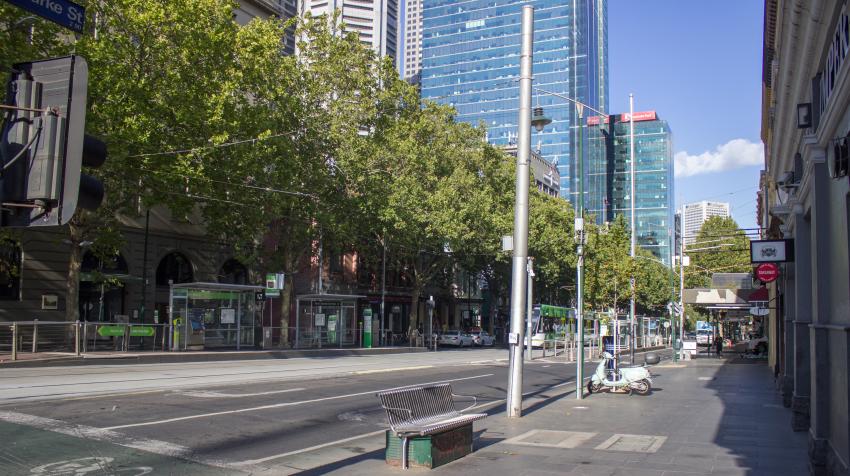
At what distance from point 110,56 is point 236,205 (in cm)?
1100

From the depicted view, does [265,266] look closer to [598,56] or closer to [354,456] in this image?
[354,456]

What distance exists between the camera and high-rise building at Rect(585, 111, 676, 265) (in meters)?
112

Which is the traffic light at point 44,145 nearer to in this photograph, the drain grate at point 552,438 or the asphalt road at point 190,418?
the asphalt road at point 190,418

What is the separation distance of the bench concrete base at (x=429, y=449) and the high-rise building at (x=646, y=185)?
4072 inches

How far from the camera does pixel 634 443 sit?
11273 millimetres

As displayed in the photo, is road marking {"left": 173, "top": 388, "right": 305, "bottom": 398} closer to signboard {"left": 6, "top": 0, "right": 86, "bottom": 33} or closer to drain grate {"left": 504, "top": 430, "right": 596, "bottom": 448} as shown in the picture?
drain grate {"left": 504, "top": 430, "right": 596, "bottom": 448}

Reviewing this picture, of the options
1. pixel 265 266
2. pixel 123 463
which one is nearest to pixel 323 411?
pixel 123 463

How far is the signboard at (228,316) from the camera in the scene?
3300cm

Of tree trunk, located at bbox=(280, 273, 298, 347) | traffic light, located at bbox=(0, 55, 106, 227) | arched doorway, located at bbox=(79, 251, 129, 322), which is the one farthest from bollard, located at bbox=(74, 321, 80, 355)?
traffic light, located at bbox=(0, 55, 106, 227)

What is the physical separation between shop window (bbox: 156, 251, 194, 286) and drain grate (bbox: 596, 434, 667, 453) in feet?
107

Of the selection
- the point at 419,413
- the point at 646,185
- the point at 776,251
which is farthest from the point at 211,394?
the point at 646,185

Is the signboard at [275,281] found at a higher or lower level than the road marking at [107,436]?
higher

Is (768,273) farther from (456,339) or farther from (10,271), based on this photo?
(456,339)

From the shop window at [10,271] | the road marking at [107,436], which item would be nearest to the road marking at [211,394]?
the road marking at [107,436]
